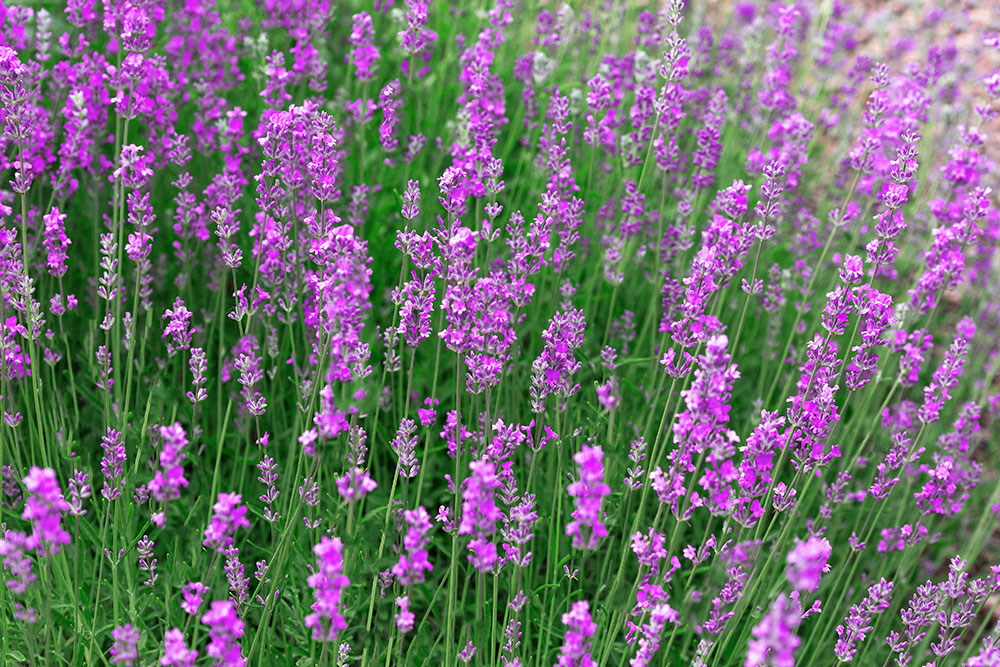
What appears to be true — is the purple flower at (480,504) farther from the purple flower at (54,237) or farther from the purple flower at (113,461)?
the purple flower at (54,237)

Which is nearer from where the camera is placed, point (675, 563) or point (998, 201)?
point (675, 563)

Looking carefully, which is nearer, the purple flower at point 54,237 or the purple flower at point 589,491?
the purple flower at point 589,491

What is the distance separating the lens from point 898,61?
264 inches

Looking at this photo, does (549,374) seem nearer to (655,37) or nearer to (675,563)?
(675,563)

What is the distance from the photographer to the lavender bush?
2.01 metres

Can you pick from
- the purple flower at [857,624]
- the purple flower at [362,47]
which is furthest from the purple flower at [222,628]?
the purple flower at [362,47]

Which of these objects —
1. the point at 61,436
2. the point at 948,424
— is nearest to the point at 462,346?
the point at 61,436

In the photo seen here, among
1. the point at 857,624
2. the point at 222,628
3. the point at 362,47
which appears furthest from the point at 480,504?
the point at 362,47

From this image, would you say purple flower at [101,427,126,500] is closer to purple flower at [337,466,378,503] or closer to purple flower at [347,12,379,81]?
purple flower at [337,466,378,503]

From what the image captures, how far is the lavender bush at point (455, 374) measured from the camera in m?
2.01

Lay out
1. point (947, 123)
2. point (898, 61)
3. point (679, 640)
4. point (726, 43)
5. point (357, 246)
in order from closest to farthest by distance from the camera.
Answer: point (357, 246) → point (679, 640) → point (947, 123) → point (726, 43) → point (898, 61)

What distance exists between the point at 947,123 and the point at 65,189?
375 centimetres

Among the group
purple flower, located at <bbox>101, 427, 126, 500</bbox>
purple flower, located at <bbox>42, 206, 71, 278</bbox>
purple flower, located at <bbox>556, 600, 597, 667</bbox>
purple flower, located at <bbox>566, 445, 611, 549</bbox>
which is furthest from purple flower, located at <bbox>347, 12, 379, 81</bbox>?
purple flower, located at <bbox>556, 600, 597, 667</bbox>

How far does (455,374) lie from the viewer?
327 cm
